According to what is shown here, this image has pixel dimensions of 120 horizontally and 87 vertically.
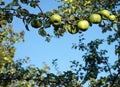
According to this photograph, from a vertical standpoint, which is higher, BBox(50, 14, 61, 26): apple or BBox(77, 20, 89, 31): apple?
BBox(50, 14, 61, 26): apple

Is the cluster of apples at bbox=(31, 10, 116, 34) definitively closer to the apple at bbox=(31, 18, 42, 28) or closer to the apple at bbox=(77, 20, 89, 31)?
the apple at bbox=(77, 20, 89, 31)

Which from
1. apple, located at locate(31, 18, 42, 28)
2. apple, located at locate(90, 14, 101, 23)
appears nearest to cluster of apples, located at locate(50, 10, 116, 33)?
apple, located at locate(90, 14, 101, 23)

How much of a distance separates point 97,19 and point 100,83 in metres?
7.65

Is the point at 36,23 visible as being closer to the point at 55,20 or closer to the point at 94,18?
the point at 55,20

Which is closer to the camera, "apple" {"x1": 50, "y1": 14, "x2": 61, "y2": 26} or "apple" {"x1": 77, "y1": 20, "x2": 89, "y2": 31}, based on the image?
"apple" {"x1": 77, "y1": 20, "x2": 89, "y2": 31}

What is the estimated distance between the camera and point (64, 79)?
33.2 ft

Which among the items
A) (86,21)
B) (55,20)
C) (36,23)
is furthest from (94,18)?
(36,23)

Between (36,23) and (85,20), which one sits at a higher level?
(36,23)

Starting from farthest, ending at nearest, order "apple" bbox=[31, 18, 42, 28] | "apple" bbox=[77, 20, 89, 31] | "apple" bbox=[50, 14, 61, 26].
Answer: "apple" bbox=[31, 18, 42, 28]
"apple" bbox=[50, 14, 61, 26]
"apple" bbox=[77, 20, 89, 31]

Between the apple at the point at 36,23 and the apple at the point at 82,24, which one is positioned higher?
the apple at the point at 36,23

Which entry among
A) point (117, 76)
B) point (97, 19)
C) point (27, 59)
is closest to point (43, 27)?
point (97, 19)

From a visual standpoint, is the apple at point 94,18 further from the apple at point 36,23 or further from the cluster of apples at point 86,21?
the apple at point 36,23

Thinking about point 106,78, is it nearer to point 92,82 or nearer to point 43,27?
point 92,82

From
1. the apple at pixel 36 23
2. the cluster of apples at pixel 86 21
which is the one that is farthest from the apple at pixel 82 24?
the apple at pixel 36 23
